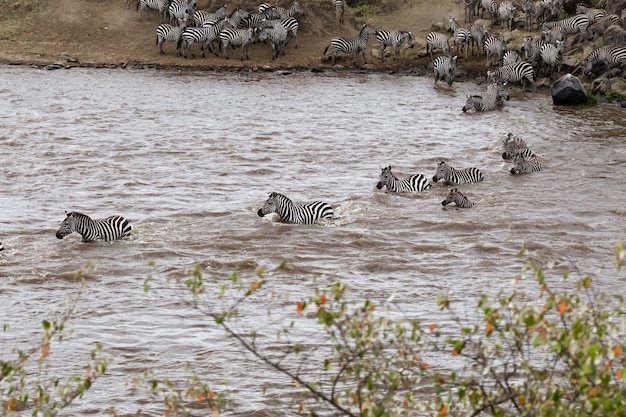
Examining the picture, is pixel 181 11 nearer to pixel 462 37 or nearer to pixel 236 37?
pixel 236 37

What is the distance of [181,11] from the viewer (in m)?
30.3

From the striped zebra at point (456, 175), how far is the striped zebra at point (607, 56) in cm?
1056

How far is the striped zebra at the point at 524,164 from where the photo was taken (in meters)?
17.1

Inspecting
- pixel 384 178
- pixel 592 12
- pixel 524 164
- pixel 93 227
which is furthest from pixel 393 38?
pixel 93 227

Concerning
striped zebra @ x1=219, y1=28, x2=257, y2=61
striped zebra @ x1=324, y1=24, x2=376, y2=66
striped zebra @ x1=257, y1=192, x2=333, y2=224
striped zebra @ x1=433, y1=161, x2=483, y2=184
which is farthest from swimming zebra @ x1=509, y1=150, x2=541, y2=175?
striped zebra @ x1=219, y1=28, x2=257, y2=61

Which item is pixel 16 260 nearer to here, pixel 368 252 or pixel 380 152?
pixel 368 252

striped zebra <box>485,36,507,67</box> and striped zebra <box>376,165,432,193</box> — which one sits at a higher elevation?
striped zebra <box>485,36,507,67</box>

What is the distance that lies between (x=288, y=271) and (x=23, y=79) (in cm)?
1705

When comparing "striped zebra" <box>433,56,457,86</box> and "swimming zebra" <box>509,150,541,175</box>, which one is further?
"striped zebra" <box>433,56,457,86</box>

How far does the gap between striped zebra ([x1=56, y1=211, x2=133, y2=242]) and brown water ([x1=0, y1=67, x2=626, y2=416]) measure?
0.16 m

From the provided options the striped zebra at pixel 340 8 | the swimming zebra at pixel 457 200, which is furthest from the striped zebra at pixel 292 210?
the striped zebra at pixel 340 8

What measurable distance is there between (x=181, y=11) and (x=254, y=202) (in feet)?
53.2

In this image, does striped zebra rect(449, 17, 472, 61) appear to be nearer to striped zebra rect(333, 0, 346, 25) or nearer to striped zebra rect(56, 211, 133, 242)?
striped zebra rect(333, 0, 346, 25)

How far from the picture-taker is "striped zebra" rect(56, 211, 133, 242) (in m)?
12.6
